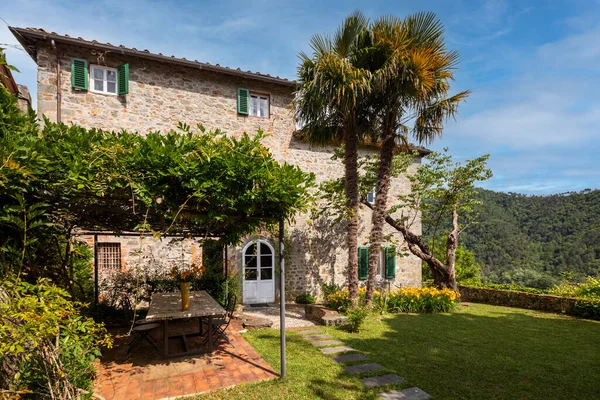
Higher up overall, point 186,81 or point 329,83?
point 186,81

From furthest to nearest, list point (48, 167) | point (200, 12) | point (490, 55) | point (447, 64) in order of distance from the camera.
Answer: point (447, 64) → point (490, 55) → point (200, 12) → point (48, 167)

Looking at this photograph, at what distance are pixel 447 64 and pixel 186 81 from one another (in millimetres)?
7453

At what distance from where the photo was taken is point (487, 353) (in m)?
5.99

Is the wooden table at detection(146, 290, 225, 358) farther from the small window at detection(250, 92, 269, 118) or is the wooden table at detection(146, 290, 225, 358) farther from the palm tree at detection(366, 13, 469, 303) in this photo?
the small window at detection(250, 92, 269, 118)

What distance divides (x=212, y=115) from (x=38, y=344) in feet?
27.8

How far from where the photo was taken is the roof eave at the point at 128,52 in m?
7.82

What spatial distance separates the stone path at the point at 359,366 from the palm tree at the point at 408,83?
2.35 meters

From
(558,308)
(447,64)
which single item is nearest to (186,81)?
(447,64)

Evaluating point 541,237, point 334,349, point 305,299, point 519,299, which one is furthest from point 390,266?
point 541,237

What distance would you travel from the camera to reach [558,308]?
418 inches

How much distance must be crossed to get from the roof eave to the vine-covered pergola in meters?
5.38

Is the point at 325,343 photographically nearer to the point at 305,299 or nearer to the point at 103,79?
the point at 305,299

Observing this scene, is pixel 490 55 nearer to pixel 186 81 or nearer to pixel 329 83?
pixel 329 83

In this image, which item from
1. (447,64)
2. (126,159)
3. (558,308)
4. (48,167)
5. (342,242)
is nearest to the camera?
(48,167)
